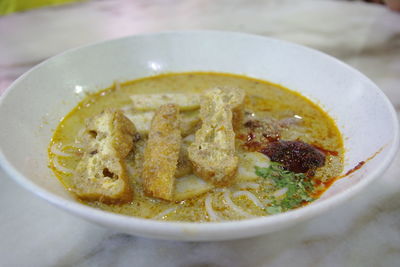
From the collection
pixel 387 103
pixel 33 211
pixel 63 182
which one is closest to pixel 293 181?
pixel 387 103

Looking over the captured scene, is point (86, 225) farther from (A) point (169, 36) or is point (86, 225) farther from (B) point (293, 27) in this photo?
(B) point (293, 27)

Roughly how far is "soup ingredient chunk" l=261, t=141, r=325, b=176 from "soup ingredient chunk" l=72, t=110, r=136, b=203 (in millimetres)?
833

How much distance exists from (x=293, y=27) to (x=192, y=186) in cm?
312

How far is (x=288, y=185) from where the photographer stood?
1.83 m

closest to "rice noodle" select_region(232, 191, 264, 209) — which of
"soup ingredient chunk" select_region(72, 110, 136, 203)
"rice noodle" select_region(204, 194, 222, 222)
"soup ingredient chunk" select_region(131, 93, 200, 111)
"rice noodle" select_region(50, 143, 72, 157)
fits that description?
"rice noodle" select_region(204, 194, 222, 222)

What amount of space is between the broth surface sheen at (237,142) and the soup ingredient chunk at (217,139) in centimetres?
10

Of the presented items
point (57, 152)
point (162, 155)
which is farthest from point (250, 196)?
point (57, 152)

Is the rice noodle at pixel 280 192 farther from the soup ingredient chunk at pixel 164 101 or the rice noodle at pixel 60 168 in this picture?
the rice noodle at pixel 60 168

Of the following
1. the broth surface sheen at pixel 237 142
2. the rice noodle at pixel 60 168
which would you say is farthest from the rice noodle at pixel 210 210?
the rice noodle at pixel 60 168

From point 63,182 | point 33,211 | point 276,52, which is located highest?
point 276,52

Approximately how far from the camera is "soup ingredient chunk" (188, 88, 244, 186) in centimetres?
183

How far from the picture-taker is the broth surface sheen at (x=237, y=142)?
1.73m

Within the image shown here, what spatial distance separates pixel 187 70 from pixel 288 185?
1.56 metres

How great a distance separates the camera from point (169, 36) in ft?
A: 9.80
